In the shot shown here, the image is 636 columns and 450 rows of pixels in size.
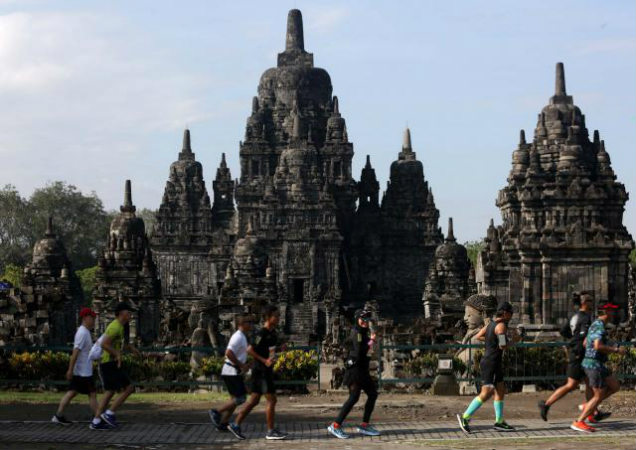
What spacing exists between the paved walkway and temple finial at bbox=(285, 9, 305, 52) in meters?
81.4

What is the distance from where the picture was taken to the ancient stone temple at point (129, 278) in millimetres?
59938

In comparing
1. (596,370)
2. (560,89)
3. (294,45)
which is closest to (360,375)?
(596,370)

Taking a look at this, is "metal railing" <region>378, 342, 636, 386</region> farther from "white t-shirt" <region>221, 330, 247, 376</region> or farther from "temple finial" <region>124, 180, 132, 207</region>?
"temple finial" <region>124, 180, 132, 207</region>

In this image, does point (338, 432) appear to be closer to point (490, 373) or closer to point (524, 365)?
point (490, 373)

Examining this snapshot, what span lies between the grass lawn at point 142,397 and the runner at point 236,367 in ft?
16.4

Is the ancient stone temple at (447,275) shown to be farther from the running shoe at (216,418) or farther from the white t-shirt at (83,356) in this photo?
the running shoe at (216,418)

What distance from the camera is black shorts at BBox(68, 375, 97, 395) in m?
19.5

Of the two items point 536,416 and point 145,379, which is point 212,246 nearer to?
point 145,379

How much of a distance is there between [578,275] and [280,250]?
50.1 metres

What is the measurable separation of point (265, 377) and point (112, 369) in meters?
2.25

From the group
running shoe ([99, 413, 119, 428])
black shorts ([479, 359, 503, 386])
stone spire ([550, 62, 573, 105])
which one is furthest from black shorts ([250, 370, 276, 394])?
stone spire ([550, 62, 573, 105])

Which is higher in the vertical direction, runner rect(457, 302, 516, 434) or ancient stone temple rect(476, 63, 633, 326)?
ancient stone temple rect(476, 63, 633, 326)

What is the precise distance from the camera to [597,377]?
1828 centimetres

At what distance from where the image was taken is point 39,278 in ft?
232
